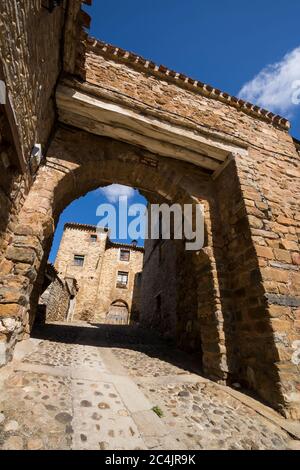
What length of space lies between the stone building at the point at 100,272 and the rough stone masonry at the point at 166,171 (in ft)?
46.0

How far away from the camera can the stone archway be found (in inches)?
115

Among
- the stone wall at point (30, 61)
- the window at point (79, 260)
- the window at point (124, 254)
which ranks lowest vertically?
the stone wall at point (30, 61)

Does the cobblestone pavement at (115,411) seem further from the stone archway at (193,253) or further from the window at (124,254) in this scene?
the window at (124,254)

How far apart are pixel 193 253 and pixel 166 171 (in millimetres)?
1792

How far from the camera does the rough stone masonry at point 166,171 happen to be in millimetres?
2613

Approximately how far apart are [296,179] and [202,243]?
240cm

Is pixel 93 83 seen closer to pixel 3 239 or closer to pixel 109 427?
pixel 3 239

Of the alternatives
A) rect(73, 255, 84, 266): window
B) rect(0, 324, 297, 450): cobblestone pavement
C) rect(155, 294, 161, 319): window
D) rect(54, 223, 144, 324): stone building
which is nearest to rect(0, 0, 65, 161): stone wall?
rect(0, 324, 297, 450): cobblestone pavement

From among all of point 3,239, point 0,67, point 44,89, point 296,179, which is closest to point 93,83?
point 44,89

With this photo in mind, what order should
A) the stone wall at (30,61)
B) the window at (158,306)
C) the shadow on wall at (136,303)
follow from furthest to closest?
the shadow on wall at (136,303), the window at (158,306), the stone wall at (30,61)

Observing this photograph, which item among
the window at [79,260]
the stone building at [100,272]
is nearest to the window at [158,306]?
the stone building at [100,272]

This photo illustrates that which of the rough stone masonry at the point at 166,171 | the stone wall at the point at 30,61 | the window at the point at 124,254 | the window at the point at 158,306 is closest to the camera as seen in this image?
the stone wall at the point at 30,61

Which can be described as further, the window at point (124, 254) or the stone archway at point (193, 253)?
the window at point (124, 254)

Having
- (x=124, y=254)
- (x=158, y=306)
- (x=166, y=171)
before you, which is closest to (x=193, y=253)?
(x=166, y=171)
